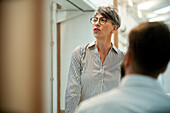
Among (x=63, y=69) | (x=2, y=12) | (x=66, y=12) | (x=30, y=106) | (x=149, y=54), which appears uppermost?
(x=66, y=12)

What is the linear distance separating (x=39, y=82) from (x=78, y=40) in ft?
8.83

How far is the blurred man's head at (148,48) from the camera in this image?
780mm

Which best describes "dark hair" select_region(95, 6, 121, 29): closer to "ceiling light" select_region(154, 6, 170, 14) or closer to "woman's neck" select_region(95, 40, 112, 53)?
"woman's neck" select_region(95, 40, 112, 53)

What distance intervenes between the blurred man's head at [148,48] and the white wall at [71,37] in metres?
2.50

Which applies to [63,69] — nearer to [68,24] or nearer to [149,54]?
[68,24]

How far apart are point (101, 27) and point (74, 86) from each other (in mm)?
561

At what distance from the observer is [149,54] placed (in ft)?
2.58

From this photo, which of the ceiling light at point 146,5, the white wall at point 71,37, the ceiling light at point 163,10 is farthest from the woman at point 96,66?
the ceiling light at point 163,10

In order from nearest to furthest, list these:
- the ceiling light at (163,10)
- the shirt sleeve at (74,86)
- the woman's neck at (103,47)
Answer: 1. the shirt sleeve at (74,86)
2. the woman's neck at (103,47)
3. the ceiling light at (163,10)

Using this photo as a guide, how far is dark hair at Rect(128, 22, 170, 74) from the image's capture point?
0.78 m

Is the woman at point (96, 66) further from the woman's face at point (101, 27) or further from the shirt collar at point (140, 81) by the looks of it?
the shirt collar at point (140, 81)

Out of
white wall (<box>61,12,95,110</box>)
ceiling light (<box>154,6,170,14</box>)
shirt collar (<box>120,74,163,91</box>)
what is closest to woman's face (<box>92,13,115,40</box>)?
shirt collar (<box>120,74,163,91</box>)

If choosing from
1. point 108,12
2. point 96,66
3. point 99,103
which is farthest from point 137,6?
point 99,103

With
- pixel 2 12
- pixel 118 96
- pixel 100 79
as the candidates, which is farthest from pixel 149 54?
pixel 100 79
